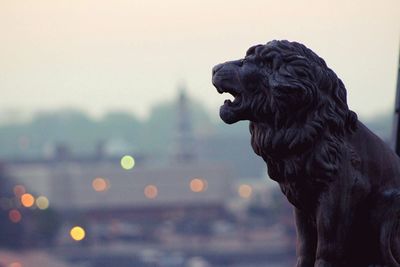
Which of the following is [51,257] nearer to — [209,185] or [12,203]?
[12,203]

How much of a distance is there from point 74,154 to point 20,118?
403 inches

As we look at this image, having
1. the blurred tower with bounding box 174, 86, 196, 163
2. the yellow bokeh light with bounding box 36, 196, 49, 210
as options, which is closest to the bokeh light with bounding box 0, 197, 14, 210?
the yellow bokeh light with bounding box 36, 196, 49, 210

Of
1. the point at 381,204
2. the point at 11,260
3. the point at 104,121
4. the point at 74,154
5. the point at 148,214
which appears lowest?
the point at 381,204

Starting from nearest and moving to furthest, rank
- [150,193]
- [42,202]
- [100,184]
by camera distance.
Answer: [150,193], [42,202], [100,184]

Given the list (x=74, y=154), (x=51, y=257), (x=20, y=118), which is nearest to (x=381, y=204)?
(x=51, y=257)

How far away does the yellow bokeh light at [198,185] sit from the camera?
49.3 m

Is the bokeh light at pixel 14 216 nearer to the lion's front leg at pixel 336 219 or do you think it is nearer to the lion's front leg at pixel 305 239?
the lion's front leg at pixel 305 239

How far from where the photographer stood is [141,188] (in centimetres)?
4850

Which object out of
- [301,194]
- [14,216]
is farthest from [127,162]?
[301,194]

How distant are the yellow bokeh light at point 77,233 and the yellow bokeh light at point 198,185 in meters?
4.44

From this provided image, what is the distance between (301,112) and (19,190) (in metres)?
45.4

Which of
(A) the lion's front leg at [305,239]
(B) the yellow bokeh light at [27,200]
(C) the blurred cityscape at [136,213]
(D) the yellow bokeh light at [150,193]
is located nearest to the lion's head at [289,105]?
(A) the lion's front leg at [305,239]

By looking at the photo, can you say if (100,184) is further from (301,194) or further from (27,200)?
(301,194)

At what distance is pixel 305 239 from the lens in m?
2.78
